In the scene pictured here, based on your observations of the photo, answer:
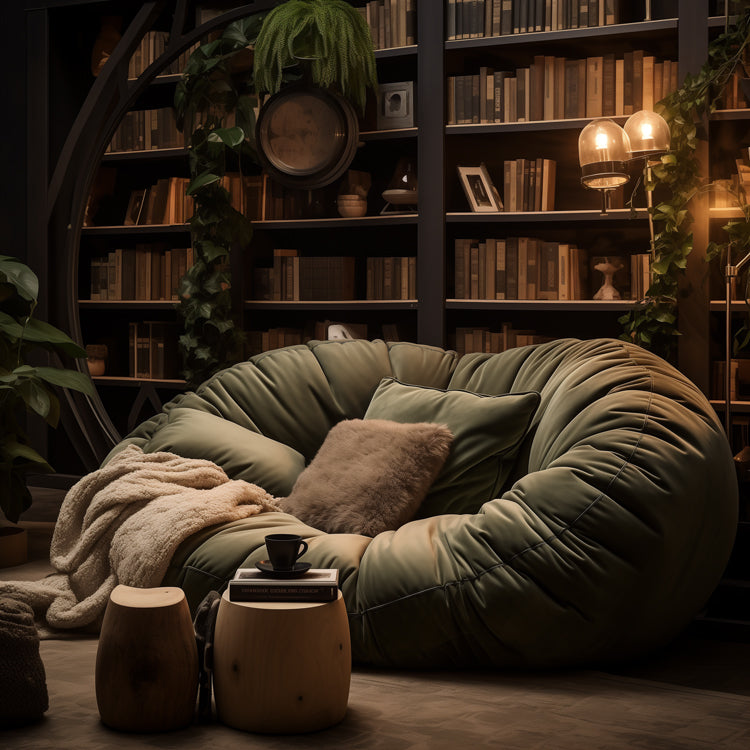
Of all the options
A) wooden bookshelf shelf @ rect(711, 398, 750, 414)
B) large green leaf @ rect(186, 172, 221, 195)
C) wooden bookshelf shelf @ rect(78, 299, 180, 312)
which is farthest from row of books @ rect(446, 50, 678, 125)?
wooden bookshelf shelf @ rect(78, 299, 180, 312)

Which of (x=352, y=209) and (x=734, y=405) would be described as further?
(x=352, y=209)

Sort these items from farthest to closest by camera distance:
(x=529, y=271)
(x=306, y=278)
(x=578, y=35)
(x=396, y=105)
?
1. (x=306, y=278)
2. (x=396, y=105)
3. (x=529, y=271)
4. (x=578, y=35)

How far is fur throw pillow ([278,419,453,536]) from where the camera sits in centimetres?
257

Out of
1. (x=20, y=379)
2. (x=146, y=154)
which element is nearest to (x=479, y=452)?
(x=20, y=379)

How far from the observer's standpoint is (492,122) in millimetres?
4039

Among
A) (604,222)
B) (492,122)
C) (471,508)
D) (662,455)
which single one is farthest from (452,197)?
(662,455)

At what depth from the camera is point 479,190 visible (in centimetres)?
411

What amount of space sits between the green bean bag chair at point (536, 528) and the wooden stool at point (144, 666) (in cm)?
47

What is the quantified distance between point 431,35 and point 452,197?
0.67m

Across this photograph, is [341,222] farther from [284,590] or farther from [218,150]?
[284,590]

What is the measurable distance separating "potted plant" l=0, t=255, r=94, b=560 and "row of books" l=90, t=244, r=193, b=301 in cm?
113

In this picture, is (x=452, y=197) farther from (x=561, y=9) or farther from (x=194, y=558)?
(x=194, y=558)

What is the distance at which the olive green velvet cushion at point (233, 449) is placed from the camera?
9.38 feet

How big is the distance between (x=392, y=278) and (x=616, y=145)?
123cm
